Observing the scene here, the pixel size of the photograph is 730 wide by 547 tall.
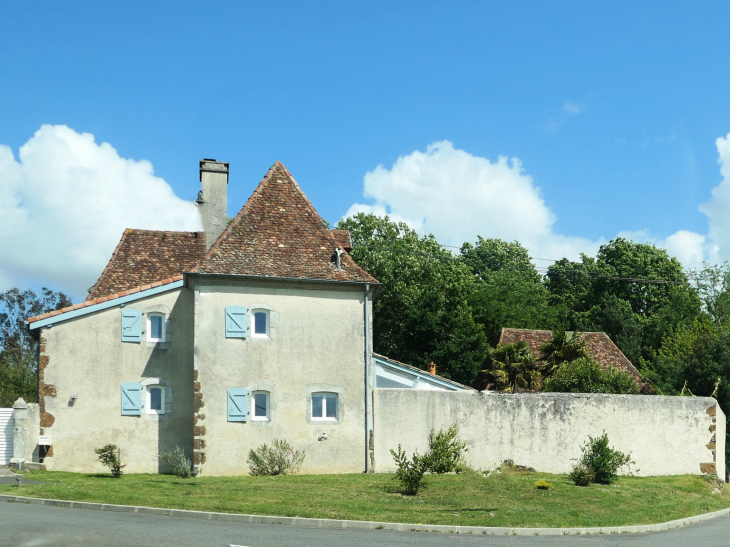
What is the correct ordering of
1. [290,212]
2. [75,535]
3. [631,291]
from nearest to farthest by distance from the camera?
[75,535]
[290,212]
[631,291]

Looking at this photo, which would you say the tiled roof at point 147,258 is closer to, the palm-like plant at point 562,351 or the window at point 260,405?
the window at point 260,405

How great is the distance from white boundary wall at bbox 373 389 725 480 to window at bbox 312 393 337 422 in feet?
4.20

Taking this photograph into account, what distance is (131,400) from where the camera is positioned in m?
22.9

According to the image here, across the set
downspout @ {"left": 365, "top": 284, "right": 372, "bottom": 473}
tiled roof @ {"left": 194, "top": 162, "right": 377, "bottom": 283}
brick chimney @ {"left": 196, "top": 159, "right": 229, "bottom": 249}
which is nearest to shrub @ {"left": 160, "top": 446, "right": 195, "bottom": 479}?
downspout @ {"left": 365, "top": 284, "right": 372, "bottom": 473}

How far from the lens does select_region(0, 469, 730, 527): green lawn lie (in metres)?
15.4

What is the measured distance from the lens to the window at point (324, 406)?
23.1 m

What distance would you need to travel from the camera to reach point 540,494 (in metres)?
18.3

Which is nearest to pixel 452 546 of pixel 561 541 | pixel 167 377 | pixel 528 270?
pixel 561 541

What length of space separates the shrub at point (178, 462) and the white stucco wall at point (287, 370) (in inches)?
19.8

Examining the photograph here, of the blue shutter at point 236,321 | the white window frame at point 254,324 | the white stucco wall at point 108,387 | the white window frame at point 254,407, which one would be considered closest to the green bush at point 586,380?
the white window frame at point 254,407

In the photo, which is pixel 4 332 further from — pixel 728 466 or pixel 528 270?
pixel 728 466

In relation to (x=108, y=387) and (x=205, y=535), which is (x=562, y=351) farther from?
(x=205, y=535)

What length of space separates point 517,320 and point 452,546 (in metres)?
39.3

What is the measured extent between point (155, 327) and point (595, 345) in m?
23.0
